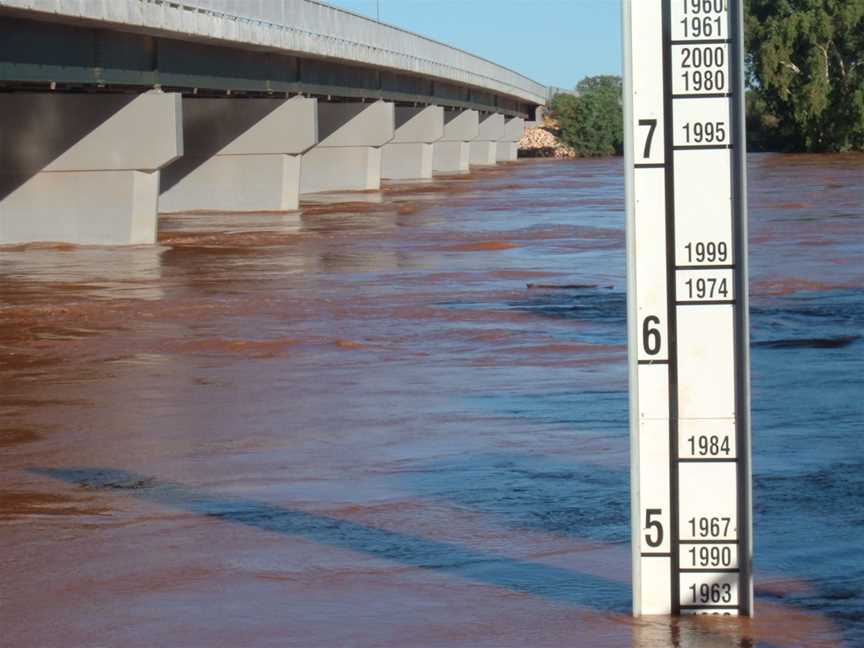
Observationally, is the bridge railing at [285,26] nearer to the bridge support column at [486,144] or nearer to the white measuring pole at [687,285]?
the white measuring pole at [687,285]

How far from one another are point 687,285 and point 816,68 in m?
80.9

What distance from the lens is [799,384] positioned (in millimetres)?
12531

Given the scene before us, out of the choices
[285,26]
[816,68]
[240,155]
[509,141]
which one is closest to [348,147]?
[240,155]

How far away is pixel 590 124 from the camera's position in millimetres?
120375

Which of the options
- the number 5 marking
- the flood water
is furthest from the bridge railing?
the number 5 marking

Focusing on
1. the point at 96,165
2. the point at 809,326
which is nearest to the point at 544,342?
the point at 809,326

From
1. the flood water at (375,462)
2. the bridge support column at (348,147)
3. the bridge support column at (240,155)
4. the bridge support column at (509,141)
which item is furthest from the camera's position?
the bridge support column at (509,141)

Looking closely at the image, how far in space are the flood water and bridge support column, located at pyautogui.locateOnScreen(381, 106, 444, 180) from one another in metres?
46.5

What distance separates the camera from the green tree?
3310 inches

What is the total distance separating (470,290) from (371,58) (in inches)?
1124

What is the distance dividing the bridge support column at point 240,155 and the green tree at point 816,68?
46315 mm

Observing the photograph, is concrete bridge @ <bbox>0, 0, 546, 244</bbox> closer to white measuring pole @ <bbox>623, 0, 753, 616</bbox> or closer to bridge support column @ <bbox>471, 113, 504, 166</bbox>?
white measuring pole @ <bbox>623, 0, 753, 616</bbox>

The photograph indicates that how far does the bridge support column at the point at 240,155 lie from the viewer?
41.0 m

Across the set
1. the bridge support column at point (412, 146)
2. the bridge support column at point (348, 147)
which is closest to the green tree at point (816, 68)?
the bridge support column at point (412, 146)
